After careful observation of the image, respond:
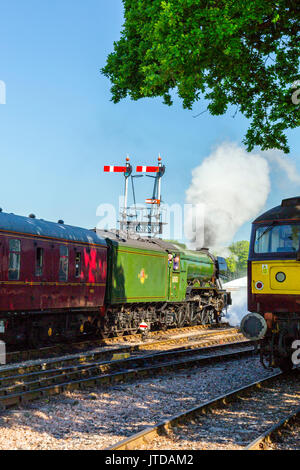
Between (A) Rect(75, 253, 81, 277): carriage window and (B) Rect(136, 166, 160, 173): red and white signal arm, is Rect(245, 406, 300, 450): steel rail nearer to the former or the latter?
(A) Rect(75, 253, 81, 277): carriage window

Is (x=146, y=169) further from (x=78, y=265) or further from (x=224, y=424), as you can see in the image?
(x=224, y=424)

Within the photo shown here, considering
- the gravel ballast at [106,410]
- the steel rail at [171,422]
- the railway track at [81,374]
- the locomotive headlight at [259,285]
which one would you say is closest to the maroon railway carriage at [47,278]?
the railway track at [81,374]

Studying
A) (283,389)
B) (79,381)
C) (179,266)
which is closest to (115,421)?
(79,381)

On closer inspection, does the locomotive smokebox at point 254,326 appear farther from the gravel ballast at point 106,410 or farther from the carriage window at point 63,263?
the carriage window at point 63,263

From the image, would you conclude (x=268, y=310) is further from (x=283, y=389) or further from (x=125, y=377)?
(x=125, y=377)

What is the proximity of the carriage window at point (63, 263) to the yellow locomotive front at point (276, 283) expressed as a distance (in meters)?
6.47

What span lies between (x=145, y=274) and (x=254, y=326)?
998 cm

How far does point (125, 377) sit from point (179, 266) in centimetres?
1183

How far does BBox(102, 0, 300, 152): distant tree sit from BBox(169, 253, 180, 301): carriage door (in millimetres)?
8547

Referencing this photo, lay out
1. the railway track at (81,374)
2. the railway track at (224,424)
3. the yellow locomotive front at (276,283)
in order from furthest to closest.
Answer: the yellow locomotive front at (276,283) < the railway track at (81,374) < the railway track at (224,424)

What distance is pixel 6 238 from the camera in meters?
13.3

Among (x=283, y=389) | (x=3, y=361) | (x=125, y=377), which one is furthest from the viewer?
(x=3, y=361)

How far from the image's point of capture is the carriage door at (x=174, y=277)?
2212cm

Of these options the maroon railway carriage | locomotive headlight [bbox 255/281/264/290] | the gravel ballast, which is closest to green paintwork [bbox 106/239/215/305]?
the maroon railway carriage
